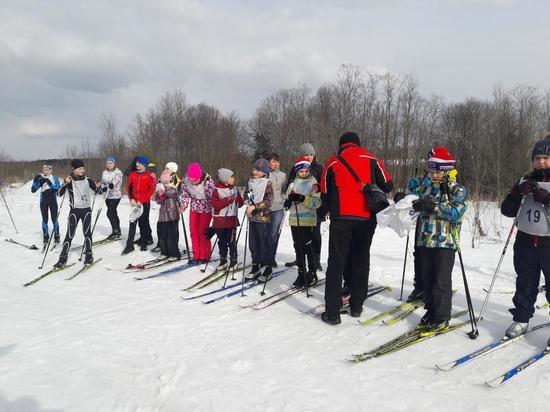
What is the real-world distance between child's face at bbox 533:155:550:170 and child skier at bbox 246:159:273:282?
3564mm

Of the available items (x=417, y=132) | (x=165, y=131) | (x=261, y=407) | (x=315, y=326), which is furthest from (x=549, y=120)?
(x=261, y=407)

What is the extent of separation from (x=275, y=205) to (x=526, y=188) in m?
3.69

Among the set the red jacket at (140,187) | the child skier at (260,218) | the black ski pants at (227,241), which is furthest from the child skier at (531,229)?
the red jacket at (140,187)

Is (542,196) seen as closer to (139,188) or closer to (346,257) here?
(346,257)

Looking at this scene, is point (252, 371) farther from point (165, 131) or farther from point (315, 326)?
point (165, 131)

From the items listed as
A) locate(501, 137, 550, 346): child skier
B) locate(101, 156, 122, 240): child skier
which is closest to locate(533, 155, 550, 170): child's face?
locate(501, 137, 550, 346): child skier

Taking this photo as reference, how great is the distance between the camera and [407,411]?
2.91 meters

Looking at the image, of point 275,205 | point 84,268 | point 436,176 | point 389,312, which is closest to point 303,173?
point 275,205

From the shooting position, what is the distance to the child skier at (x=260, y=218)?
627 cm

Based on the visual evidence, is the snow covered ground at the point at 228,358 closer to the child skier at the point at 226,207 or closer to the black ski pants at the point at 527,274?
the black ski pants at the point at 527,274

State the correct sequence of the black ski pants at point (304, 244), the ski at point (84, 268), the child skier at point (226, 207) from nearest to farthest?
the black ski pants at point (304, 244) → the child skier at point (226, 207) → the ski at point (84, 268)

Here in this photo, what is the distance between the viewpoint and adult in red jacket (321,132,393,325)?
4.38 meters

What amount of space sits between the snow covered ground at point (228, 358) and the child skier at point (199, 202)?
1.33 metres

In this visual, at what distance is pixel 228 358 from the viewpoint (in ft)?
12.6
